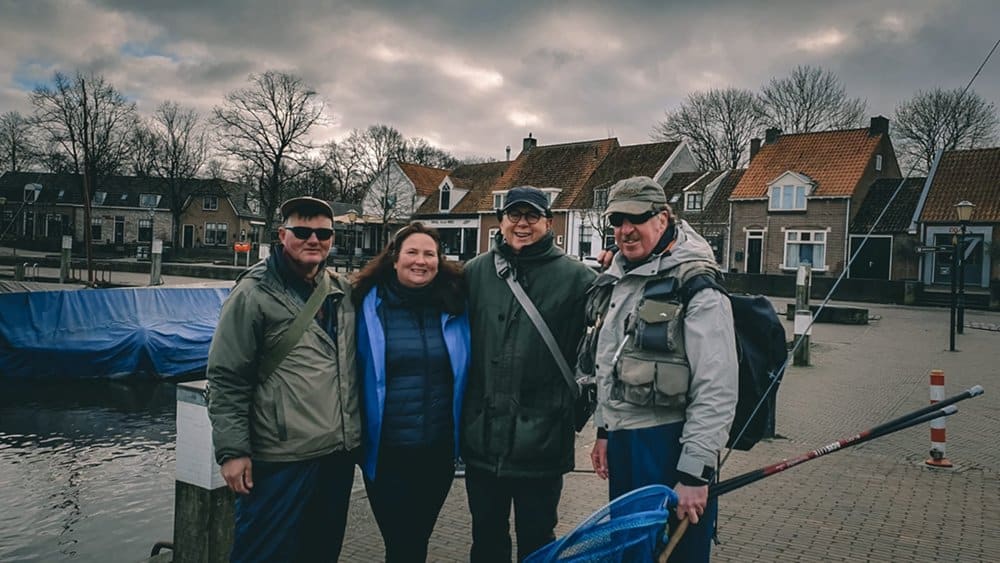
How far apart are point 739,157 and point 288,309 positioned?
54230 mm

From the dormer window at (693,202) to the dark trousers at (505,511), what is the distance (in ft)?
127

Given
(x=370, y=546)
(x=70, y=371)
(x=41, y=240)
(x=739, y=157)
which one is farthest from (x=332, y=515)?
(x=41, y=240)

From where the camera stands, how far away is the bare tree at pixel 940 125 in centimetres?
4319

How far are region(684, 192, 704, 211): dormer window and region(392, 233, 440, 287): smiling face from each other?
38636 mm

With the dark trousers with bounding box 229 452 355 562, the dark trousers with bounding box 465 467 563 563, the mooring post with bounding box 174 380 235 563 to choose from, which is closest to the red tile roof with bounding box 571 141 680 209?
the mooring post with bounding box 174 380 235 563

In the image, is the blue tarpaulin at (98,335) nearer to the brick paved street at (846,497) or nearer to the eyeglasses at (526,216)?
the brick paved street at (846,497)

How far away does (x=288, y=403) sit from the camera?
123 inches

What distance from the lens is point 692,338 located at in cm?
278

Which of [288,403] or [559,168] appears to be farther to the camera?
[559,168]

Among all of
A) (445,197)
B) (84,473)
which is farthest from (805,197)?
(84,473)

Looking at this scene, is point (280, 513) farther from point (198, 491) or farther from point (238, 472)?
point (198, 491)

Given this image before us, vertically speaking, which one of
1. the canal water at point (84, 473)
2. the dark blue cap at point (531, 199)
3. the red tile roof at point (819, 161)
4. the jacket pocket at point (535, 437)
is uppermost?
the red tile roof at point (819, 161)

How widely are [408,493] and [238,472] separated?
0.80m


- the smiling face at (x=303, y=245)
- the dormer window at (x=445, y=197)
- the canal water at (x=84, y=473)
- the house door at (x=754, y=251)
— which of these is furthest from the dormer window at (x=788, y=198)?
the smiling face at (x=303, y=245)
